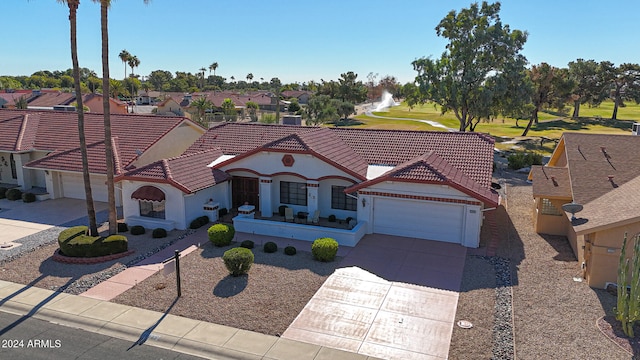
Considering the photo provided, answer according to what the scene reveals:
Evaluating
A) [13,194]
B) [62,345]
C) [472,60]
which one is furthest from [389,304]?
[472,60]

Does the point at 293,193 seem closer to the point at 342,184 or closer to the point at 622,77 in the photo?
the point at 342,184

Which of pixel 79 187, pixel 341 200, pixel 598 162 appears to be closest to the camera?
pixel 598 162

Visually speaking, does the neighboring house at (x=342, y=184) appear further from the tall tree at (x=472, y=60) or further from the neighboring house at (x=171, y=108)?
the neighboring house at (x=171, y=108)

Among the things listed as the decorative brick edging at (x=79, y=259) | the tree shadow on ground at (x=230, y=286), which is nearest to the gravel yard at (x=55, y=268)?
the decorative brick edging at (x=79, y=259)

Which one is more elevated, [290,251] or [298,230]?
[298,230]

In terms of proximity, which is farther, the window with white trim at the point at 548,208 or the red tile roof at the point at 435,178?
the window with white trim at the point at 548,208

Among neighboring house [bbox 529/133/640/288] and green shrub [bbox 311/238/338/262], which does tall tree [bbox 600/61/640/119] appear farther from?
green shrub [bbox 311/238/338/262]

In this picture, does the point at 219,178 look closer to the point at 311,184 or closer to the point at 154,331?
the point at 311,184
